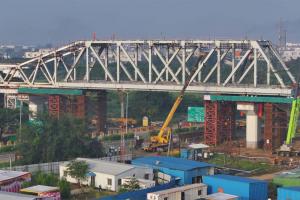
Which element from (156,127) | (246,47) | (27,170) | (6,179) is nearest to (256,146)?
(246,47)

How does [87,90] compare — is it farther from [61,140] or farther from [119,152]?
[61,140]

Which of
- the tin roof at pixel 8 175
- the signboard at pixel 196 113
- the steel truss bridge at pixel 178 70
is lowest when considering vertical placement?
the tin roof at pixel 8 175

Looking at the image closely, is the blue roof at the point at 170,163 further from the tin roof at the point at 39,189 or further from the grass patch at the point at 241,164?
the tin roof at the point at 39,189

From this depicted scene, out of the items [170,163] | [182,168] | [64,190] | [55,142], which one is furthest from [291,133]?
[64,190]

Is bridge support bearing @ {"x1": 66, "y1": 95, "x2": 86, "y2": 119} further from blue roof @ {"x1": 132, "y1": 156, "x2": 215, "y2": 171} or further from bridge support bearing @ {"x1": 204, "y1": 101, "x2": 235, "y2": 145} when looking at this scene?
blue roof @ {"x1": 132, "y1": 156, "x2": 215, "y2": 171}

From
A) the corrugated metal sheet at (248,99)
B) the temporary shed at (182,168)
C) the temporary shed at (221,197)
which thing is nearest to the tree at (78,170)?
the temporary shed at (182,168)

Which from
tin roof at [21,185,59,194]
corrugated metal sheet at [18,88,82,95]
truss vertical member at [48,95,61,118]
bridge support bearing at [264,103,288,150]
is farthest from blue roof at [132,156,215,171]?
truss vertical member at [48,95,61,118]

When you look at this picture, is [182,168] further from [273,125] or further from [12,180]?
[273,125]
